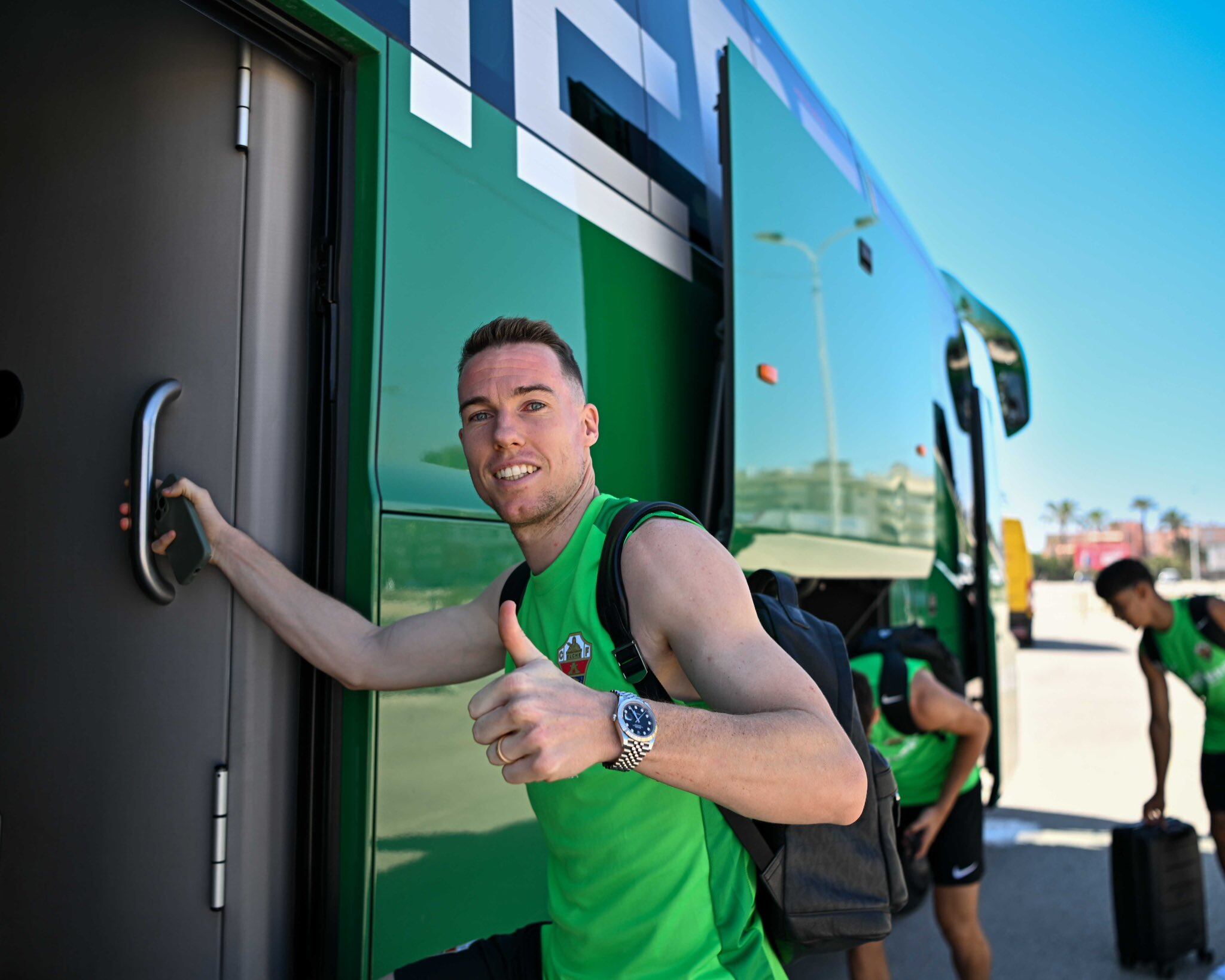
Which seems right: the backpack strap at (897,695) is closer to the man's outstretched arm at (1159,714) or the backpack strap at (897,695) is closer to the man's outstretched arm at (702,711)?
the man's outstretched arm at (1159,714)

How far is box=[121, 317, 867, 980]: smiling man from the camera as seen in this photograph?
111 cm

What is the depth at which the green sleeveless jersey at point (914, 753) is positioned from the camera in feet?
10.7

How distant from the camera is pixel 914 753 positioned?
3494mm

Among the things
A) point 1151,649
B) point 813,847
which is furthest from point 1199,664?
point 813,847

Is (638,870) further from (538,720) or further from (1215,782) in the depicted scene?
(1215,782)

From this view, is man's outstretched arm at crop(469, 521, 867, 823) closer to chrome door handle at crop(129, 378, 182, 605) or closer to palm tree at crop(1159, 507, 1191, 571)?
chrome door handle at crop(129, 378, 182, 605)

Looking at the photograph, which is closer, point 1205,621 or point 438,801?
point 438,801

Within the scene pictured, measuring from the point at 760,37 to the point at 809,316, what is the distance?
1.08m

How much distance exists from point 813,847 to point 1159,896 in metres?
3.38

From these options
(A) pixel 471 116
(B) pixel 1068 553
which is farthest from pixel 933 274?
(B) pixel 1068 553

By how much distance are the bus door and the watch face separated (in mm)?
805

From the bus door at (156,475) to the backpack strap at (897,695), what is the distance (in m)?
2.08

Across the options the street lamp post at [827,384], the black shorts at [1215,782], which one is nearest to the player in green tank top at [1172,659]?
the black shorts at [1215,782]

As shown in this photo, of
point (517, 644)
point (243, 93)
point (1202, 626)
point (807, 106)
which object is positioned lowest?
point (1202, 626)
